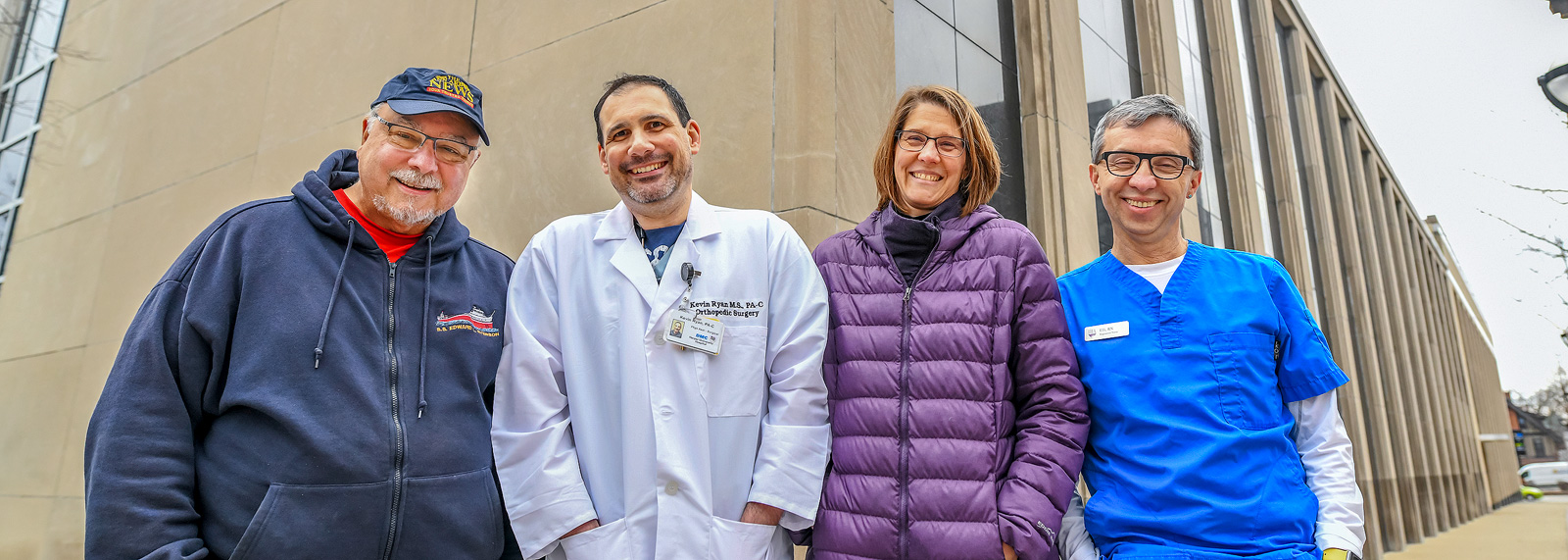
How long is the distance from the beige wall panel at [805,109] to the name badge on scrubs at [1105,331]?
6.21 feet

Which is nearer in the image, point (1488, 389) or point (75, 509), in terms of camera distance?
point (75, 509)

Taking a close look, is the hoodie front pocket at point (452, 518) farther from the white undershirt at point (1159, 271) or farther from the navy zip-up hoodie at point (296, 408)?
the white undershirt at point (1159, 271)

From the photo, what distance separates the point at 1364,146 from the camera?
23906 mm

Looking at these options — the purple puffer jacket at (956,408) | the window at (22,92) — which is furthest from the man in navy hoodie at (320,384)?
the window at (22,92)

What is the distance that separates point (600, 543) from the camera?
2.21 metres

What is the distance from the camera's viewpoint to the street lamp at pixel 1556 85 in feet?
17.8

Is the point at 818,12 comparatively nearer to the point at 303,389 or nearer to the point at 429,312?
the point at 429,312

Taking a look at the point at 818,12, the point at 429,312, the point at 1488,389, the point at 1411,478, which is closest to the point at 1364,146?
the point at 1411,478

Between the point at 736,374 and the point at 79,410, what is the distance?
376 inches

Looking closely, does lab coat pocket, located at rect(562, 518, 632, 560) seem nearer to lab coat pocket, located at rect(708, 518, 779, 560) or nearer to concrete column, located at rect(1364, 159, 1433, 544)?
lab coat pocket, located at rect(708, 518, 779, 560)

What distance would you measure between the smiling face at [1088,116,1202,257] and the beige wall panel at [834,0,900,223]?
1.90 m

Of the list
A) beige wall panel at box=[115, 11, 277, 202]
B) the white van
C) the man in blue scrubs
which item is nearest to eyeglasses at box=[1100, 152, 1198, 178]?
the man in blue scrubs

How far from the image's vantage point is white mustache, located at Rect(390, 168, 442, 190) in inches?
96.8

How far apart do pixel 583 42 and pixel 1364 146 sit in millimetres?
26375
